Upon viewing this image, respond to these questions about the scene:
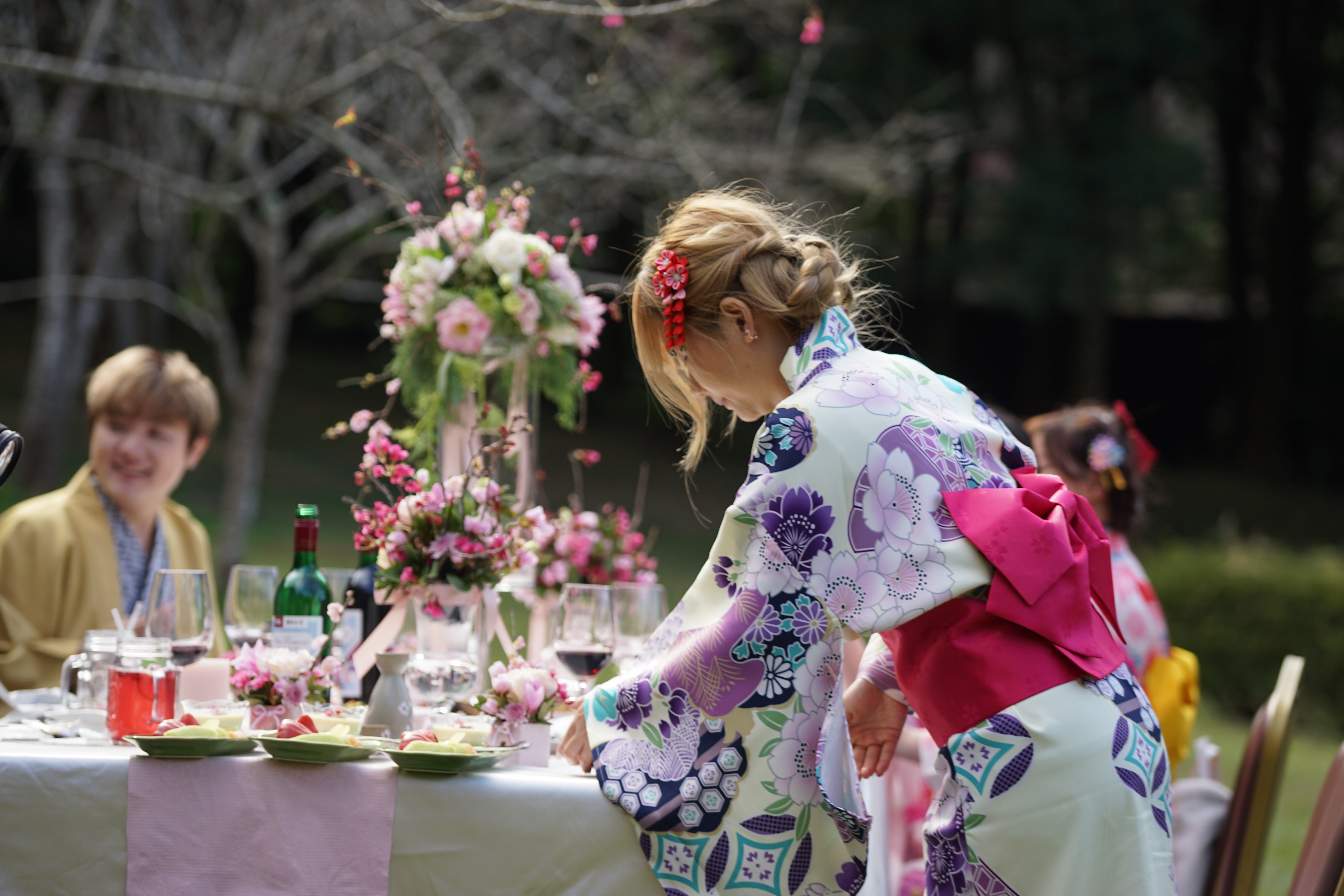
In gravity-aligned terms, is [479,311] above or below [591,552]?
above

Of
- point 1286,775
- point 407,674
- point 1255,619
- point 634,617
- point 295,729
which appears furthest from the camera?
point 1255,619

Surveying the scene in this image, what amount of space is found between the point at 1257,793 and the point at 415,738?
78.5 inches

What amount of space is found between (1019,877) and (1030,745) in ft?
0.64

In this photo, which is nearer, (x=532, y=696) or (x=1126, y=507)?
(x=532, y=696)

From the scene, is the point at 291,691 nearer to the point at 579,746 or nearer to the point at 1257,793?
the point at 579,746

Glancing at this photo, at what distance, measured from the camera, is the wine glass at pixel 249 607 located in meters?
2.60

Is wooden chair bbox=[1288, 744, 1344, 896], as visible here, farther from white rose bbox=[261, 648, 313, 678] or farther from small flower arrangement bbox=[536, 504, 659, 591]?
white rose bbox=[261, 648, 313, 678]

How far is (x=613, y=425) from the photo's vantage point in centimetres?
1967

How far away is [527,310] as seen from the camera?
290 cm

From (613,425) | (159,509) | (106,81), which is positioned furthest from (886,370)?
(613,425)

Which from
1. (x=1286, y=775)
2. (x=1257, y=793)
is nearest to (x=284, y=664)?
(x=1257, y=793)

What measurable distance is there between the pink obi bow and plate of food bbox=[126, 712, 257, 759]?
1143 mm

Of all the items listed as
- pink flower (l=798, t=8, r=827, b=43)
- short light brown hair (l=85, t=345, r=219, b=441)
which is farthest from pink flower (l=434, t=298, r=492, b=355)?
pink flower (l=798, t=8, r=827, b=43)

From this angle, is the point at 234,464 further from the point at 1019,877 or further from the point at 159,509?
the point at 1019,877
